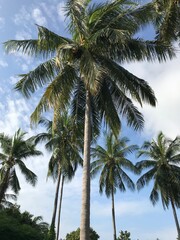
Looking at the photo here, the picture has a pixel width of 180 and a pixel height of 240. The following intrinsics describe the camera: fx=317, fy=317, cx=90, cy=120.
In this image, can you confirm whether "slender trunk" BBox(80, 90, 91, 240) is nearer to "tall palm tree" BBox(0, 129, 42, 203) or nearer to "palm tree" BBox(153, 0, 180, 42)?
"palm tree" BBox(153, 0, 180, 42)

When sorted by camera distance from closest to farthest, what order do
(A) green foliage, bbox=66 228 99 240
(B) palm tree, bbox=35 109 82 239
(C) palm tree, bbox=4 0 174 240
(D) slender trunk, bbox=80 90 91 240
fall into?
(D) slender trunk, bbox=80 90 91 240 → (C) palm tree, bbox=4 0 174 240 → (B) palm tree, bbox=35 109 82 239 → (A) green foliage, bbox=66 228 99 240

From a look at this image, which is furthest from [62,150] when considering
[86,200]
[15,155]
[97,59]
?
[86,200]

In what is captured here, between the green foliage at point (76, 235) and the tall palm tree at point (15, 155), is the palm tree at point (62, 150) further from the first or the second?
the green foliage at point (76, 235)

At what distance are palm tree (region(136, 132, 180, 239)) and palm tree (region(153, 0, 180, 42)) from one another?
63.4ft

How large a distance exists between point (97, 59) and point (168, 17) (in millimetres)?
3362

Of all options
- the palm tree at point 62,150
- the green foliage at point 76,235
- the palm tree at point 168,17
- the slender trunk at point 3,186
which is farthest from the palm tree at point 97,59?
the green foliage at point 76,235

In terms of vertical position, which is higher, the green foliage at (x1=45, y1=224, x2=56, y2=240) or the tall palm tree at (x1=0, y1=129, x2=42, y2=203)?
the tall palm tree at (x1=0, y1=129, x2=42, y2=203)

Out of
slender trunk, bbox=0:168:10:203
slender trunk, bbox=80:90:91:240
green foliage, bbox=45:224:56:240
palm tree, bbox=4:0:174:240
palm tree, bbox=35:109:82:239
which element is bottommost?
slender trunk, bbox=80:90:91:240

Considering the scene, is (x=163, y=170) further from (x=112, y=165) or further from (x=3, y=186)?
(x=3, y=186)

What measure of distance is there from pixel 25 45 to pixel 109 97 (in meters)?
4.42

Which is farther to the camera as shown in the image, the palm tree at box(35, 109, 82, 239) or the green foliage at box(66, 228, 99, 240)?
the green foliage at box(66, 228, 99, 240)

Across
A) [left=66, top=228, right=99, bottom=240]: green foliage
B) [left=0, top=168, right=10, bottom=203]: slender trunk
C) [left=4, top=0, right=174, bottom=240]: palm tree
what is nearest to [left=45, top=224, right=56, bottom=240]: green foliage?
[left=0, top=168, right=10, bottom=203]: slender trunk

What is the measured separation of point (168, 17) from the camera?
42.7ft

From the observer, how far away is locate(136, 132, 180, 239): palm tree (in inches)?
1195
